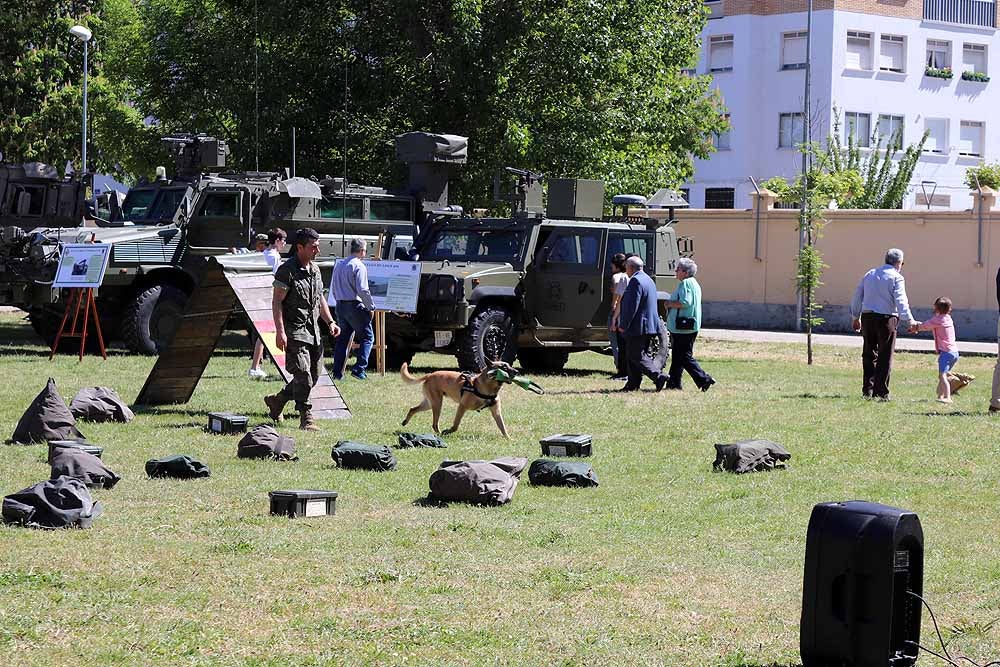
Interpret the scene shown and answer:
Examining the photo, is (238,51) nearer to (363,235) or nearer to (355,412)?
(363,235)

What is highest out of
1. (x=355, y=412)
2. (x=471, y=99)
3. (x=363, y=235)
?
(x=471, y=99)

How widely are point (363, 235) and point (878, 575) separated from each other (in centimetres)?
1729

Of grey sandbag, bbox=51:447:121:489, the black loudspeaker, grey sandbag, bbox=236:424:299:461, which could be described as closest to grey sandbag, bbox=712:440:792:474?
grey sandbag, bbox=236:424:299:461

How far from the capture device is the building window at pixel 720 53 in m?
49.0

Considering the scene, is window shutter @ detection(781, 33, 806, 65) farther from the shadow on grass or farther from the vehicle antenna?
the shadow on grass

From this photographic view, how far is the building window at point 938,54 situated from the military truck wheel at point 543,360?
3379 centimetres

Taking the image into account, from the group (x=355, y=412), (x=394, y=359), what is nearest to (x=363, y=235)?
(x=394, y=359)

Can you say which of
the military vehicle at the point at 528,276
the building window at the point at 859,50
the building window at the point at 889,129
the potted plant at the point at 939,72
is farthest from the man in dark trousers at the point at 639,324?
the potted plant at the point at 939,72

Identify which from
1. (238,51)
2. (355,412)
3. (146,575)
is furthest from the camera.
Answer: (238,51)

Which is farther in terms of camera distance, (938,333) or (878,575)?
(938,333)

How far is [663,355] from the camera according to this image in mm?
17625

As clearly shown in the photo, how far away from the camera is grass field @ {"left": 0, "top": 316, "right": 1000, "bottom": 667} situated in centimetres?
594

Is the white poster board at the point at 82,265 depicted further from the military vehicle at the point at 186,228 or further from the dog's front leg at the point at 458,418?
the dog's front leg at the point at 458,418

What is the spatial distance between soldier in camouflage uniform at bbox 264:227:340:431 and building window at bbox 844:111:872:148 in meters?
37.6
